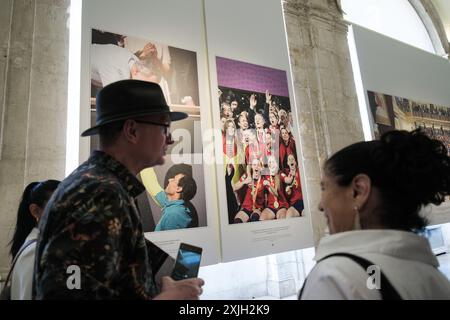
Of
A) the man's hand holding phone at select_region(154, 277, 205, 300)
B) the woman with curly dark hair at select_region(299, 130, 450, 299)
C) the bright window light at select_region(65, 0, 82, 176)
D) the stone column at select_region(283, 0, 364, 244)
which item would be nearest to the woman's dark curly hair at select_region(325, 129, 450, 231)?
the woman with curly dark hair at select_region(299, 130, 450, 299)

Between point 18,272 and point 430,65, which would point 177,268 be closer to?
point 18,272

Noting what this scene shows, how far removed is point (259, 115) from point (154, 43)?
5.83 ft

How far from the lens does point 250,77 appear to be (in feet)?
14.8

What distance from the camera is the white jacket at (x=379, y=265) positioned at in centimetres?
92

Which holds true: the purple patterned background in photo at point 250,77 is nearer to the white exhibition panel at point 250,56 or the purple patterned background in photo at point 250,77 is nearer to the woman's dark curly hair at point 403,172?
the white exhibition panel at point 250,56

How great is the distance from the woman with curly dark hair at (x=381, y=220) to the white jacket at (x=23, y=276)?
157 cm

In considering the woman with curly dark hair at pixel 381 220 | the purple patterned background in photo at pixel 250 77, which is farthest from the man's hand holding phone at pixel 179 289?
the purple patterned background in photo at pixel 250 77

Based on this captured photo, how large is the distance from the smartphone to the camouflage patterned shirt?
0.25 metres

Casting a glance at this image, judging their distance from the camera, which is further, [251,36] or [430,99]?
[430,99]

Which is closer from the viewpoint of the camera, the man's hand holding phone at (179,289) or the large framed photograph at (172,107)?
the man's hand holding phone at (179,289)

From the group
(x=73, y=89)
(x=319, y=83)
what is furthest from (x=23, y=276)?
(x=319, y=83)

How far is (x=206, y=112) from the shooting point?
3.95 metres

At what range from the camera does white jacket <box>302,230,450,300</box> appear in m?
0.92

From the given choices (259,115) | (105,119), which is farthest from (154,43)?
(105,119)
